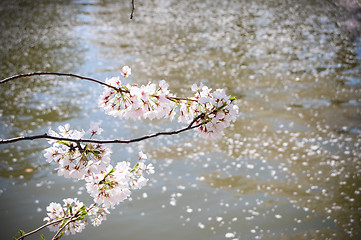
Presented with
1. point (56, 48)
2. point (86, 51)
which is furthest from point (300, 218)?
point (56, 48)

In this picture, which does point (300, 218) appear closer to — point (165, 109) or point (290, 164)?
point (290, 164)

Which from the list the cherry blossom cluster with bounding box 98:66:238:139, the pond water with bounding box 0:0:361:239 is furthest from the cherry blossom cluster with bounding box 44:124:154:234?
the pond water with bounding box 0:0:361:239

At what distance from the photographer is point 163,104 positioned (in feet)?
4.88

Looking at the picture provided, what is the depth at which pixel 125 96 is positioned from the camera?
4.83 feet

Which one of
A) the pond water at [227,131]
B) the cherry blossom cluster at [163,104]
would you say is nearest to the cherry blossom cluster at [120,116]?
the cherry blossom cluster at [163,104]

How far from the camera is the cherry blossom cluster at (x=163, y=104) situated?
138 cm

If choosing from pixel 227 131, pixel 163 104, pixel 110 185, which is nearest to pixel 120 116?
pixel 163 104

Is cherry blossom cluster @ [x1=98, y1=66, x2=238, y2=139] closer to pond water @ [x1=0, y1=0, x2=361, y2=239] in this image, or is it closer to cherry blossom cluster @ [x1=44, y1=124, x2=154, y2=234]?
cherry blossom cluster @ [x1=44, y1=124, x2=154, y2=234]

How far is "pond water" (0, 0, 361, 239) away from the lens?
365 cm

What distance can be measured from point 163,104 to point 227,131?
381cm

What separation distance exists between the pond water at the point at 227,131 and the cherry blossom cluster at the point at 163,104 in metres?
2.21

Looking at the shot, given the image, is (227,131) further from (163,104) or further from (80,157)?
(80,157)

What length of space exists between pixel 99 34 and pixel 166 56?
2.46 meters

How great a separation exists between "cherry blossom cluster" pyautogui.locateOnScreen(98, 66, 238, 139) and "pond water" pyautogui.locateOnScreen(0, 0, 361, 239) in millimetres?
2208
